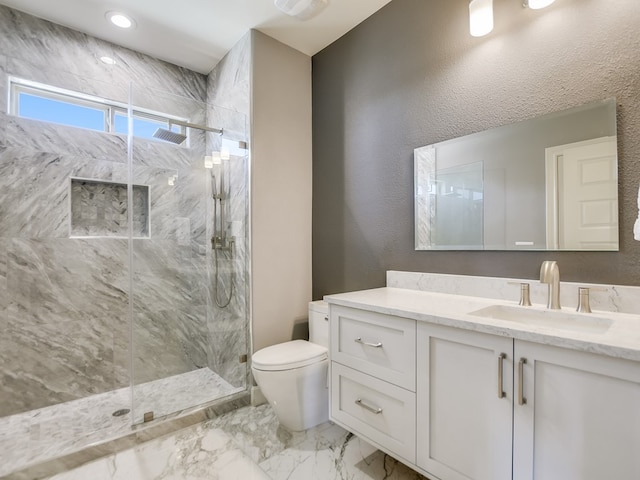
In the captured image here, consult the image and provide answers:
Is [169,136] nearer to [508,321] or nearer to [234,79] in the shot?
[234,79]

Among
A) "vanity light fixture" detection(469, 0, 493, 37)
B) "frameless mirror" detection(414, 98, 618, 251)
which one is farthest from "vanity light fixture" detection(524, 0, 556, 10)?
"frameless mirror" detection(414, 98, 618, 251)

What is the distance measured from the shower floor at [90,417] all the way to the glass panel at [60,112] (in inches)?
76.8

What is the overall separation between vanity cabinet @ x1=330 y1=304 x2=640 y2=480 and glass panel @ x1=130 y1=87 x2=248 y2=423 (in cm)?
126

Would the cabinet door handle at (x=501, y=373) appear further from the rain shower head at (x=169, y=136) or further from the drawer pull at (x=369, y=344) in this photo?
the rain shower head at (x=169, y=136)

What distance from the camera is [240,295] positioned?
2.39m

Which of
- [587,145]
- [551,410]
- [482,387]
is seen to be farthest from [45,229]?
[587,145]

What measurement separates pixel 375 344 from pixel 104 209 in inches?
90.8

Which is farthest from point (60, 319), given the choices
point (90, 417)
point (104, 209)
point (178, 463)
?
point (178, 463)

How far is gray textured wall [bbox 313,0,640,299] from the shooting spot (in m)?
1.24

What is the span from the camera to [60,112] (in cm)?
223

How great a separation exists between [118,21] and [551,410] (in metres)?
3.13

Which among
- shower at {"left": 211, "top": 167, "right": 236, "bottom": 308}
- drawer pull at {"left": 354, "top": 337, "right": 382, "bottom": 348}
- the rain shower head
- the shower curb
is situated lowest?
the shower curb

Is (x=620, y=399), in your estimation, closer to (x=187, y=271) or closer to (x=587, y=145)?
(x=587, y=145)

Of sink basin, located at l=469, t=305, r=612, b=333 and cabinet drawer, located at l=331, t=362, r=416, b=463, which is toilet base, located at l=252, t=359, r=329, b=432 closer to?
cabinet drawer, located at l=331, t=362, r=416, b=463
